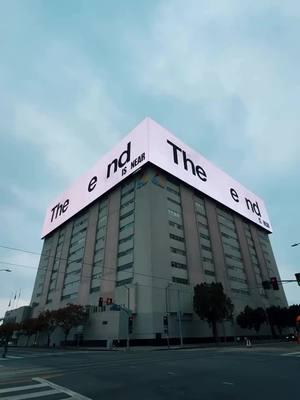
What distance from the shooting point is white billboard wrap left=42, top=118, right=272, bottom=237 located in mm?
77375

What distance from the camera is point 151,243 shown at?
62.7m

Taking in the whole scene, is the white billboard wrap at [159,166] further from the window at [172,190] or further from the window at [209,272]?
the window at [209,272]

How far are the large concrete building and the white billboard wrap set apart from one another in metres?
0.40

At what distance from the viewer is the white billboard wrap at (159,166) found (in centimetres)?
7738

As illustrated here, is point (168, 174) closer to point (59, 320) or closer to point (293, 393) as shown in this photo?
point (59, 320)

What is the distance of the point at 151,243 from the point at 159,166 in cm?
2100

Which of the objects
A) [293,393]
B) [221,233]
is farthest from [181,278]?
[293,393]

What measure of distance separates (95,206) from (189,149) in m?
34.0

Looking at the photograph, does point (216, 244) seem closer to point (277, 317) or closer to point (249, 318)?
point (249, 318)

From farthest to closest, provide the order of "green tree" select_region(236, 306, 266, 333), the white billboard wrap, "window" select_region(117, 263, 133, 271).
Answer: the white billboard wrap < "green tree" select_region(236, 306, 266, 333) < "window" select_region(117, 263, 133, 271)

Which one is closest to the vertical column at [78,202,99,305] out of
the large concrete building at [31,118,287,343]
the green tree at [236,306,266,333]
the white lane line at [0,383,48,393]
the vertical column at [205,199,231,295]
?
the large concrete building at [31,118,287,343]

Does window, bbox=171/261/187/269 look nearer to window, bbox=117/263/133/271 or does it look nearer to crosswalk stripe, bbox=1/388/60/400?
window, bbox=117/263/133/271

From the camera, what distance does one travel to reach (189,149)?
9050 cm

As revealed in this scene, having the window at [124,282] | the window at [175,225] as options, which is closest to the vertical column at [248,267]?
the window at [175,225]
